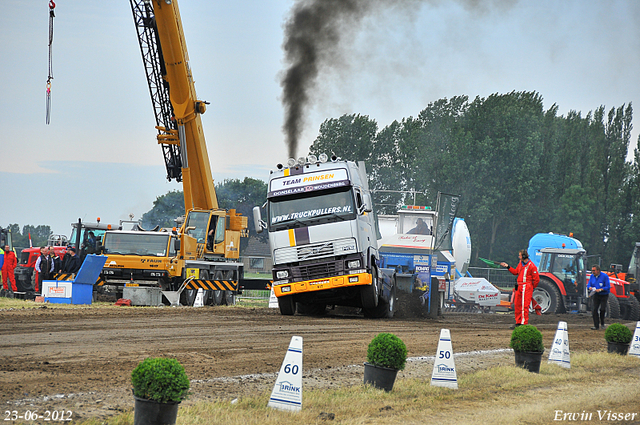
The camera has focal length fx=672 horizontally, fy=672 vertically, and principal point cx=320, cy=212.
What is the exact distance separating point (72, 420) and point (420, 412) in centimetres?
345

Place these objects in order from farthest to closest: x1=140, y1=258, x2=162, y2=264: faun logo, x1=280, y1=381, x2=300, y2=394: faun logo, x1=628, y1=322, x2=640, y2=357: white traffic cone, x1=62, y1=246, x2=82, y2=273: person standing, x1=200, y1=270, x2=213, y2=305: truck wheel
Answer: x1=200, y1=270, x2=213, y2=305: truck wheel → x1=62, y1=246, x2=82, y2=273: person standing → x1=140, y1=258, x2=162, y2=264: faun logo → x1=628, y1=322, x2=640, y2=357: white traffic cone → x1=280, y1=381, x2=300, y2=394: faun logo

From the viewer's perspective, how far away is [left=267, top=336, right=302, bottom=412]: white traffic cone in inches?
253

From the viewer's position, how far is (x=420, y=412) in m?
7.07

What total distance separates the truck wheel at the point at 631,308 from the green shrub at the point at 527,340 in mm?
18390

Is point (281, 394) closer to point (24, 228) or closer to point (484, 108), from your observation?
point (484, 108)

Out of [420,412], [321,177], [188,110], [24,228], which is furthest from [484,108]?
[24,228]

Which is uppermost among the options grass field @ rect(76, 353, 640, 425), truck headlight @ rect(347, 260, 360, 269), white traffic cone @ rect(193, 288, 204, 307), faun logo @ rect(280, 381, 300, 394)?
truck headlight @ rect(347, 260, 360, 269)

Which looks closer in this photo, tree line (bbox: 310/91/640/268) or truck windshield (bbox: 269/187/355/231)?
truck windshield (bbox: 269/187/355/231)

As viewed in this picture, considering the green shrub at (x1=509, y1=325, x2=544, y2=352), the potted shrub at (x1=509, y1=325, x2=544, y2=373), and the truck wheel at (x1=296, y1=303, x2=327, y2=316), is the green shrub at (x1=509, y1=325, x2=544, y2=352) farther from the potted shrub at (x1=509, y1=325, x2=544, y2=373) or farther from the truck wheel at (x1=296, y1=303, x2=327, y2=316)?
the truck wheel at (x1=296, y1=303, x2=327, y2=316)

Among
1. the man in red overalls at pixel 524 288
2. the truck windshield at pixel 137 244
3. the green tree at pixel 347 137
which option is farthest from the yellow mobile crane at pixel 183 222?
the green tree at pixel 347 137

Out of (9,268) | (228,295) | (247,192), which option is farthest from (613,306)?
(247,192)

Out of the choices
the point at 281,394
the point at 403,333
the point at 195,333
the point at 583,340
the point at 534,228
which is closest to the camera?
the point at 281,394

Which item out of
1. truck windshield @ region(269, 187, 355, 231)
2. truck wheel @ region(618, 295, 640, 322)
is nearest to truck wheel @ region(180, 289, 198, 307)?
truck windshield @ region(269, 187, 355, 231)

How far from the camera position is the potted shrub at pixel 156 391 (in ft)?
17.2
